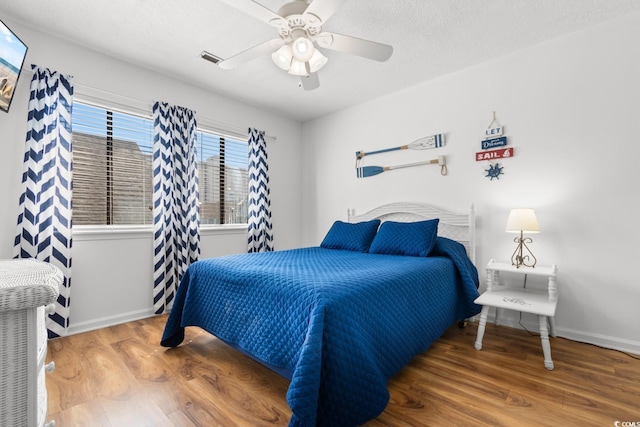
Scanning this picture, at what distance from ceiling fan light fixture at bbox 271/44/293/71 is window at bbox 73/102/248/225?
1.74 metres

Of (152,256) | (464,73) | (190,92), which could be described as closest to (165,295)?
(152,256)

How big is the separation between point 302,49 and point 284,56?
20cm

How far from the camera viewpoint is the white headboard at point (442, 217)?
9.41 ft

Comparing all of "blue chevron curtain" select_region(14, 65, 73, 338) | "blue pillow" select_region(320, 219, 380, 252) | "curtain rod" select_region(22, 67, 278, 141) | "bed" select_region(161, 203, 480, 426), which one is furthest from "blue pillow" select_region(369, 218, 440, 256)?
"blue chevron curtain" select_region(14, 65, 73, 338)

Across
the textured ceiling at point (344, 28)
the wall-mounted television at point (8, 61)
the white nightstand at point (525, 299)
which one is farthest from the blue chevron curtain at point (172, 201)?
the white nightstand at point (525, 299)

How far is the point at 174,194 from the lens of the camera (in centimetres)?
309

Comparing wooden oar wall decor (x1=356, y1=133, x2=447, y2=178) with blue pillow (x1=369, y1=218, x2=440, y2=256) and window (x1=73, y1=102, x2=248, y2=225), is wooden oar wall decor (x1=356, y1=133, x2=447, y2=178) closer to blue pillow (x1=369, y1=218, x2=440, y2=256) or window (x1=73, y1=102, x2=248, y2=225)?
blue pillow (x1=369, y1=218, x2=440, y2=256)

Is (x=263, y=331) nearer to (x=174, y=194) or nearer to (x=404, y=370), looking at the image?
(x=404, y=370)

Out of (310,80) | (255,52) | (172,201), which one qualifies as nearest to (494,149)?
(310,80)

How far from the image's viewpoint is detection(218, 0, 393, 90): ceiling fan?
1668 mm

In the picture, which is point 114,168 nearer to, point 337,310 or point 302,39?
point 302,39

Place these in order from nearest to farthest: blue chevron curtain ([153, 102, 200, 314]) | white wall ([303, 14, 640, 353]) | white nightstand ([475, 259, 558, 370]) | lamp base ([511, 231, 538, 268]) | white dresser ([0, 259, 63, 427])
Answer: white dresser ([0, 259, 63, 427])
white nightstand ([475, 259, 558, 370])
white wall ([303, 14, 640, 353])
lamp base ([511, 231, 538, 268])
blue chevron curtain ([153, 102, 200, 314])

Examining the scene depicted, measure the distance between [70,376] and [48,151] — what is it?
171 cm

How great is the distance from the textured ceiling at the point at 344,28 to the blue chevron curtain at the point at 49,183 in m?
0.53
